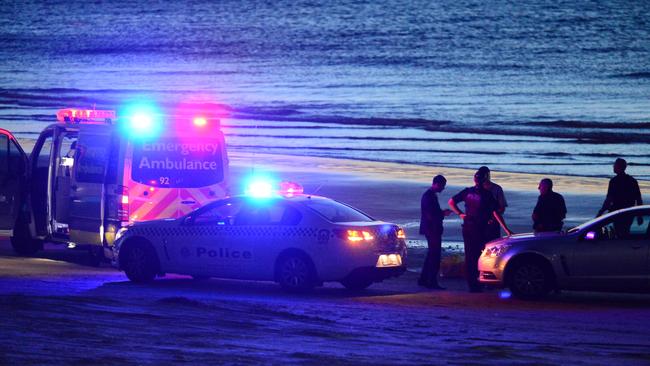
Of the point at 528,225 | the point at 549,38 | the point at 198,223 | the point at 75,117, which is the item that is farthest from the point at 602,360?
the point at 549,38

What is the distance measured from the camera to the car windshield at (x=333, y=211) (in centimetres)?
1822

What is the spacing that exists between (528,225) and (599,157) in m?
17.6

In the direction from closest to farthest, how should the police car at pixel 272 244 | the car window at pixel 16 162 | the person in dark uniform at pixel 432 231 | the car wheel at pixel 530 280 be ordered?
the car wheel at pixel 530 280
the police car at pixel 272 244
the person in dark uniform at pixel 432 231
the car window at pixel 16 162

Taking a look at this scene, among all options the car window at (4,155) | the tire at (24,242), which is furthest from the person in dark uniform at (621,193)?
the car window at (4,155)

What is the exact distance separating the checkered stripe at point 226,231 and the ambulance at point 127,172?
3.77 ft

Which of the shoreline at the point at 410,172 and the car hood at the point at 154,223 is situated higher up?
the shoreline at the point at 410,172

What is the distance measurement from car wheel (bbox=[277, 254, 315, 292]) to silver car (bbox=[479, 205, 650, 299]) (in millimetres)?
2229

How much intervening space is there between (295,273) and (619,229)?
155 inches

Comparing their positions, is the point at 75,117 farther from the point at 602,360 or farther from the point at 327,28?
the point at 327,28

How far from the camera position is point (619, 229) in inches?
675

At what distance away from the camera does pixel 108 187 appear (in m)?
20.9

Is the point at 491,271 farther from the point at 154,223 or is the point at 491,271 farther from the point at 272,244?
the point at 154,223

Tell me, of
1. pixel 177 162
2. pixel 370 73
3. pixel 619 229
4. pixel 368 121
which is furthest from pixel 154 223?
pixel 370 73

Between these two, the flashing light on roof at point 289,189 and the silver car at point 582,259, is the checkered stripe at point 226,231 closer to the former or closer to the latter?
the flashing light on roof at point 289,189
